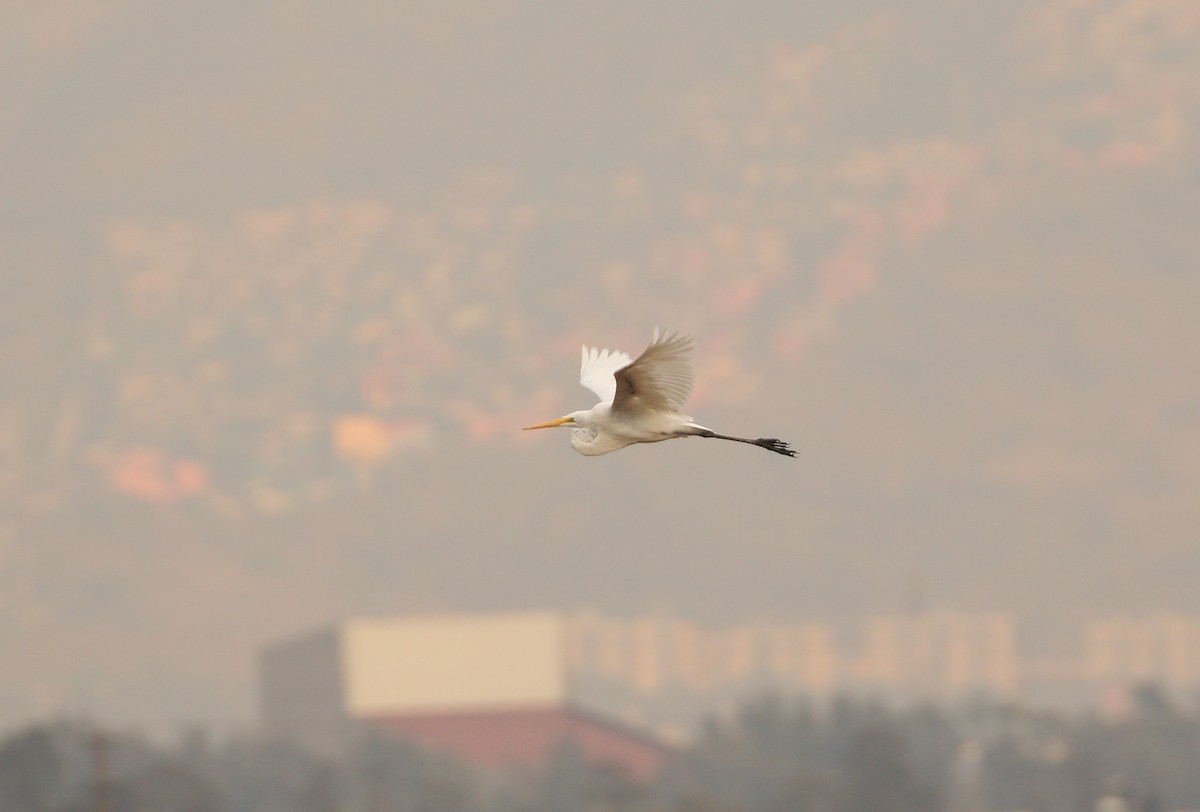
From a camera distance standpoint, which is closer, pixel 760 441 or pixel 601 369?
pixel 760 441

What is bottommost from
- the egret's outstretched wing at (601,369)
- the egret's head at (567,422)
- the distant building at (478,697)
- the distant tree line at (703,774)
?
the distant tree line at (703,774)

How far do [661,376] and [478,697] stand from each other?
159 metres

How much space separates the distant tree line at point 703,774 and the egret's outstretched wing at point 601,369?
77942 millimetres

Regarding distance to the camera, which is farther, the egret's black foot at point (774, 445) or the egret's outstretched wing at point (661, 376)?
the egret's black foot at point (774, 445)

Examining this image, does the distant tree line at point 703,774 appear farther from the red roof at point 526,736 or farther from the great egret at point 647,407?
the great egret at point 647,407

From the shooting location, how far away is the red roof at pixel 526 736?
171875 mm

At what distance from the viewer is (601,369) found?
24.1 meters

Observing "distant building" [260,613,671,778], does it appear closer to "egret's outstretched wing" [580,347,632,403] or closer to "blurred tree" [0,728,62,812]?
"blurred tree" [0,728,62,812]

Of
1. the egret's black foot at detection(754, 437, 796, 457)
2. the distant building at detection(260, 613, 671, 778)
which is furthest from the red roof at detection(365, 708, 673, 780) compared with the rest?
the egret's black foot at detection(754, 437, 796, 457)

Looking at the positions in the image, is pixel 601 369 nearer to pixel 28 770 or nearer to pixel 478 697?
pixel 28 770

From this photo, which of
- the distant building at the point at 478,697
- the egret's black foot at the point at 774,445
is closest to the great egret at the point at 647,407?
the egret's black foot at the point at 774,445

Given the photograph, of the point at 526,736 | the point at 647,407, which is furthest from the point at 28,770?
the point at 647,407

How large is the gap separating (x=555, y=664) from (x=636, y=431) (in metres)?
153

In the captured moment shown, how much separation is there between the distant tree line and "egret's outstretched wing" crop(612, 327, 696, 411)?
81777 millimetres
